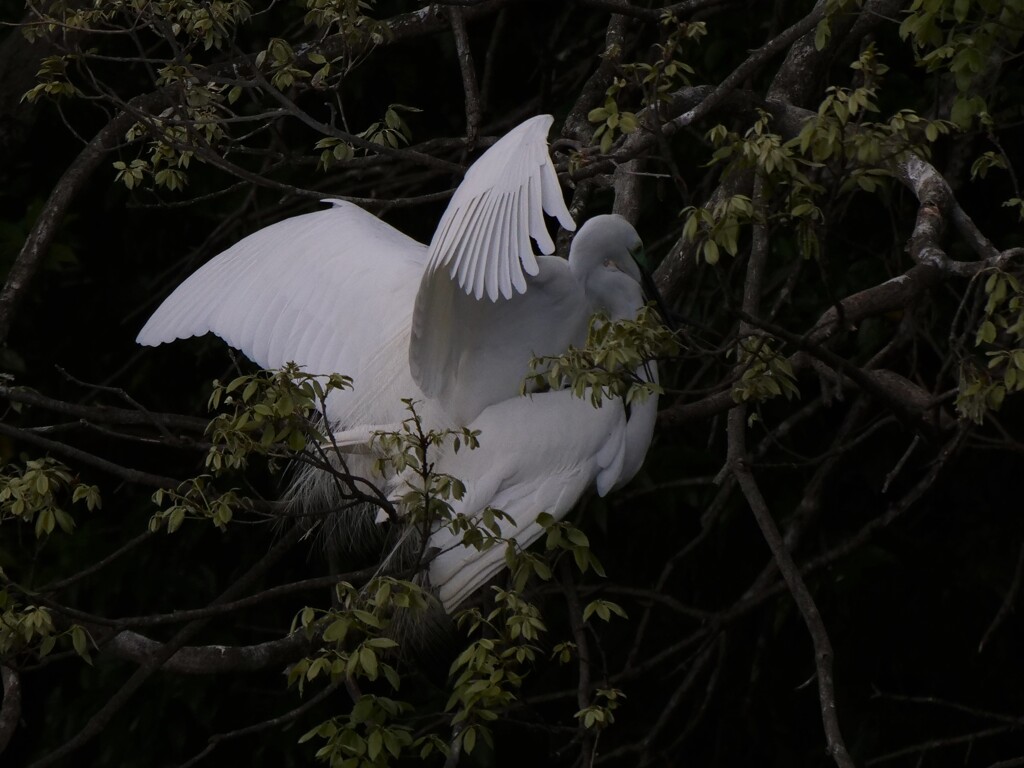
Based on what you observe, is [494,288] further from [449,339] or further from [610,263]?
[610,263]

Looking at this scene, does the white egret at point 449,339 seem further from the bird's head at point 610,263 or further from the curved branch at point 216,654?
the curved branch at point 216,654

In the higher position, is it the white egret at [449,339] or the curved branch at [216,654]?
the white egret at [449,339]

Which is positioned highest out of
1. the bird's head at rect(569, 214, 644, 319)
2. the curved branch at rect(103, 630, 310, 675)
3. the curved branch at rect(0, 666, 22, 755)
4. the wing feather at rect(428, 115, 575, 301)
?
the wing feather at rect(428, 115, 575, 301)

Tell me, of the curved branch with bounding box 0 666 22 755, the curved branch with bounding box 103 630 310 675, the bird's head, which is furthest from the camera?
the bird's head

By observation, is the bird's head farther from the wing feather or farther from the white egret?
the wing feather

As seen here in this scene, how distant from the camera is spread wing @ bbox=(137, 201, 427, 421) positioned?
2924 millimetres

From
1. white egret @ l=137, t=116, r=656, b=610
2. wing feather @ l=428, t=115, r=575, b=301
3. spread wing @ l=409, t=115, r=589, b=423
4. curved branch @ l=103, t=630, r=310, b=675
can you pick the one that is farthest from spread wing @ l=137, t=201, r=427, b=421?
wing feather @ l=428, t=115, r=575, b=301

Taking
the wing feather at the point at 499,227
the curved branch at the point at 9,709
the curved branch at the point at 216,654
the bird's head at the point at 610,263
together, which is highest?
the wing feather at the point at 499,227

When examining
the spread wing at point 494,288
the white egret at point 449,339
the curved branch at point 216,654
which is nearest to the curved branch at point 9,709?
the curved branch at point 216,654

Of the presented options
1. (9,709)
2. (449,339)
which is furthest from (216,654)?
(449,339)

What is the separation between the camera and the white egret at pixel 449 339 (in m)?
2.65

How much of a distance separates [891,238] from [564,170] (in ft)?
4.73

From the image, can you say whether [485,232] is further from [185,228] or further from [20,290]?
[185,228]

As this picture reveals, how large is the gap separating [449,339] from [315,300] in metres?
0.47
